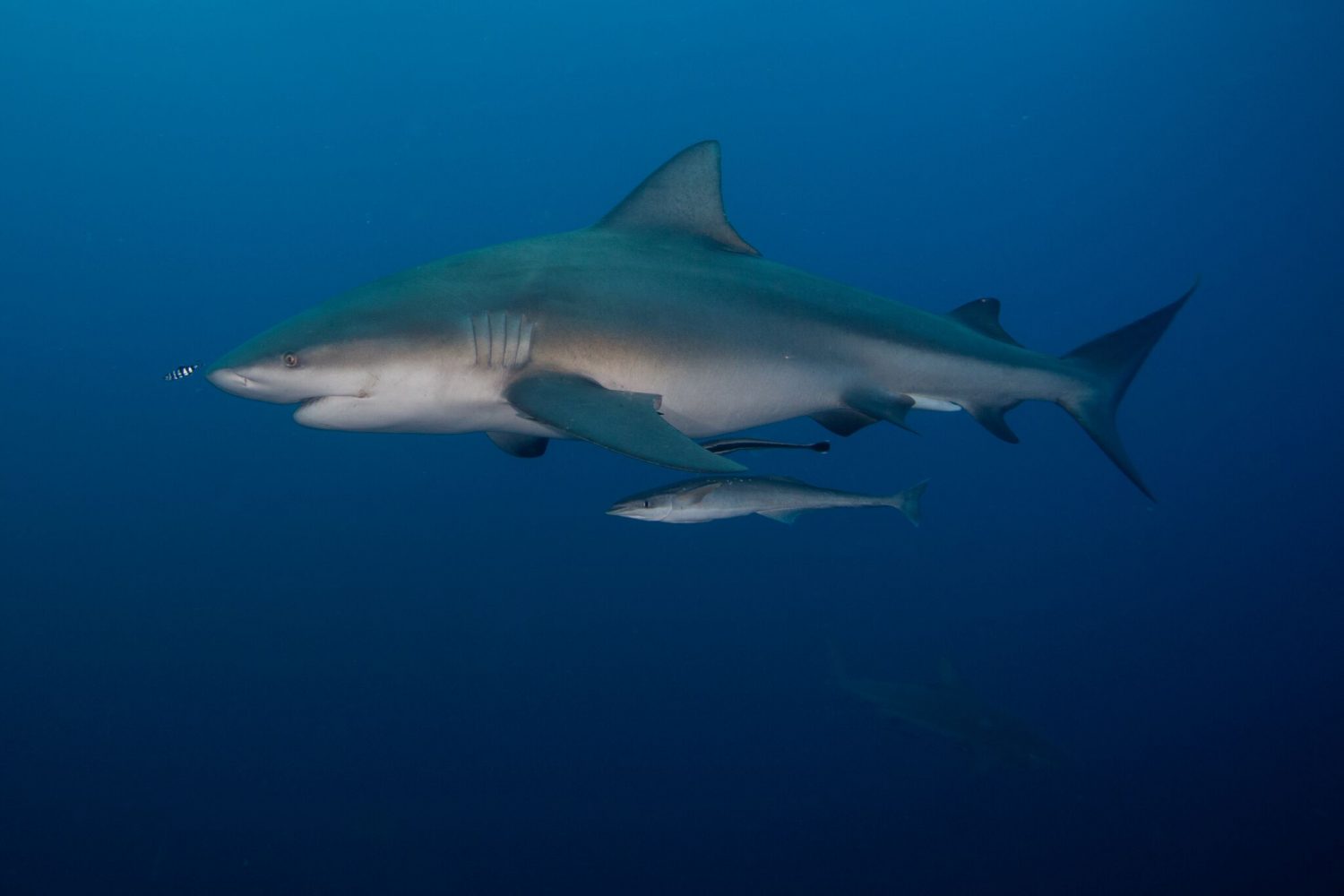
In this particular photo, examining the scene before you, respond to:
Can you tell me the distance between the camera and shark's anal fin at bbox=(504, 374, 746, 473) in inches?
106

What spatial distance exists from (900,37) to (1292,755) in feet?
128

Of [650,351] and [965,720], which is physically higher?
[650,351]

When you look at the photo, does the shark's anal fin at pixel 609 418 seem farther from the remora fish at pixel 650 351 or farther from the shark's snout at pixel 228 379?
the shark's snout at pixel 228 379

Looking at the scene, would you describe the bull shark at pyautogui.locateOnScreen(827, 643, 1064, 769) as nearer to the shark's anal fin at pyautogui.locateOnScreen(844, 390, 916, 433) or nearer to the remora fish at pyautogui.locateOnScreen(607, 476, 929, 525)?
the remora fish at pyautogui.locateOnScreen(607, 476, 929, 525)

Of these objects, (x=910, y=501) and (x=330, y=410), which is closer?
(x=330, y=410)

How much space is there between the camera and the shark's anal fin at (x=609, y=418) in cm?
270

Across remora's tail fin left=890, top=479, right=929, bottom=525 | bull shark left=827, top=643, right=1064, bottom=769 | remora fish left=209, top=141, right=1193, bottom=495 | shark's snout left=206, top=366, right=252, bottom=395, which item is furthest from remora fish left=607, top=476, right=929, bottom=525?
bull shark left=827, top=643, right=1064, bottom=769

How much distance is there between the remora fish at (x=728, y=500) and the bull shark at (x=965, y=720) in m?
6.94

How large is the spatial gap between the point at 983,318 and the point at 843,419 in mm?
1493

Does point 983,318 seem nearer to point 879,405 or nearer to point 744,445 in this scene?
point 879,405

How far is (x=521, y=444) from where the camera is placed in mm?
4230

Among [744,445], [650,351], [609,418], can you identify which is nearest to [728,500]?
[744,445]

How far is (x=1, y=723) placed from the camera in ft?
44.4

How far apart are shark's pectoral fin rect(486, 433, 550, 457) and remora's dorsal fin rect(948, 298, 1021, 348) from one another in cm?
290
